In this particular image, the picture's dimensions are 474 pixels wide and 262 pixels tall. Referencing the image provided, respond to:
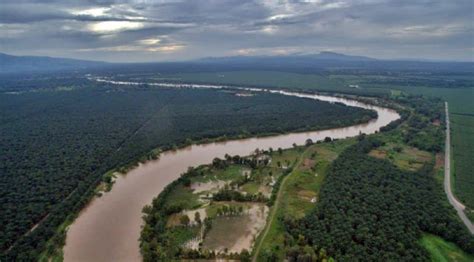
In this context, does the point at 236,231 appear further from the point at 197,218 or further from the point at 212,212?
the point at 212,212

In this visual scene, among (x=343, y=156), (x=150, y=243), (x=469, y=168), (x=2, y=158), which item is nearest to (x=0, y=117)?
(x=2, y=158)

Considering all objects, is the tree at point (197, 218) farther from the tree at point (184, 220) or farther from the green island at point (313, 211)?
the tree at point (184, 220)

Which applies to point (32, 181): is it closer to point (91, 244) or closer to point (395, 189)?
point (91, 244)

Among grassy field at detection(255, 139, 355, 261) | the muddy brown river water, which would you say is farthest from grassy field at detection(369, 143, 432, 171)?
the muddy brown river water

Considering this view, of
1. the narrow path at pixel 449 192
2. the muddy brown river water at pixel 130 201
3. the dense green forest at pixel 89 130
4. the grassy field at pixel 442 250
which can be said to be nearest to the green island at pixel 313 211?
the grassy field at pixel 442 250

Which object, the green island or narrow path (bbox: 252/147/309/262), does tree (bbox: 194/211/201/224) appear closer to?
the green island

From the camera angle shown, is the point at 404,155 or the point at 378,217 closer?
the point at 378,217

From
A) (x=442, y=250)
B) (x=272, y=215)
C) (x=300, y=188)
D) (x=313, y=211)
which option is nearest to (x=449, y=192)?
(x=442, y=250)

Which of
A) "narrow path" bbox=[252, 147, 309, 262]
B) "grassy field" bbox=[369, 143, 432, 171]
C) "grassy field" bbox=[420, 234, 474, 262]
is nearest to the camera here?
"grassy field" bbox=[420, 234, 474, 262]
